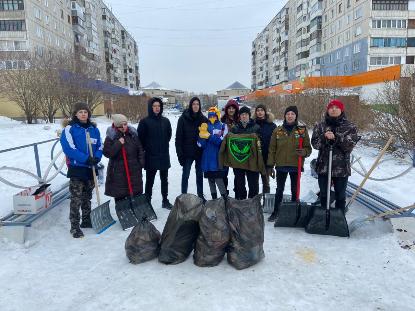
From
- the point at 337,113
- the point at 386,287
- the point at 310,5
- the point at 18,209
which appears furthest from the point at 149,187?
the point at 310,5

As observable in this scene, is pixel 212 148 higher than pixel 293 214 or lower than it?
higher

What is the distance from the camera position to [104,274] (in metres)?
3.16

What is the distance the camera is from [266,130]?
480 centimetres

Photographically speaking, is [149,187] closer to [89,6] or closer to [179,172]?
[179,172]

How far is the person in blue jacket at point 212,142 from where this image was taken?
4.66 metres

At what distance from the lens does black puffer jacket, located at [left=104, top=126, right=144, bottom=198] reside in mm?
4324

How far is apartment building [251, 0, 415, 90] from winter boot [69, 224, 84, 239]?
39328 mm

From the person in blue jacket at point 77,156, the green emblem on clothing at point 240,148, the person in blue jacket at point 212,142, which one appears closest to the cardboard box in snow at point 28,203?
the person in blue jacket at point 77,156

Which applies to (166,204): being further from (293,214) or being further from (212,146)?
(293,214)

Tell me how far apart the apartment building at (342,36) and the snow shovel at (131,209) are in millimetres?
38499

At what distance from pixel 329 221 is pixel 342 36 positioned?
143 feet

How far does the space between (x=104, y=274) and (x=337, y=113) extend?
3.05m

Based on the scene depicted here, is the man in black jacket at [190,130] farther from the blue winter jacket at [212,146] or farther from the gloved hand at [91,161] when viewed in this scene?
the gloved hand at [91,161]

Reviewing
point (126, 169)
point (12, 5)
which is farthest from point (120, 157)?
point (12, 5)
